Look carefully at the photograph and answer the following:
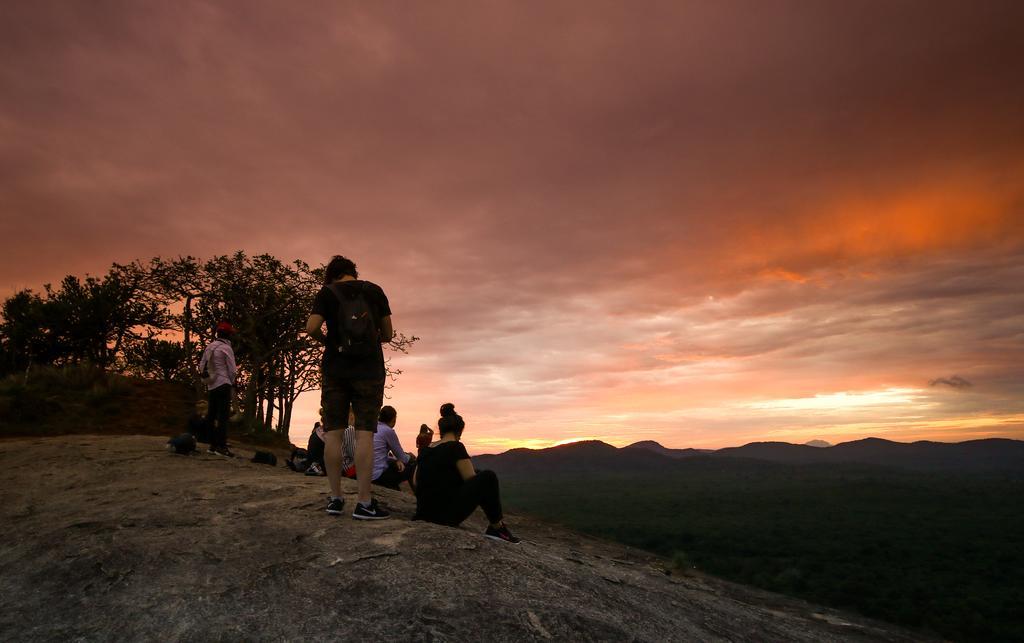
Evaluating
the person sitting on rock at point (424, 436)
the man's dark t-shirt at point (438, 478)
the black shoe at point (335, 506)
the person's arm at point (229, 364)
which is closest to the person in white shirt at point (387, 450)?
the person sitting on rock at point (424, 436)

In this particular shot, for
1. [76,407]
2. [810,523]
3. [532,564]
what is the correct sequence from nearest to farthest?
[532,564] → [76,407] → [810,523]

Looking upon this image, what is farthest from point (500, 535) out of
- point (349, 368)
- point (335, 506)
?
point (349, 368)

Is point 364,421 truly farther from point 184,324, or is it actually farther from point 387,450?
point 184,324

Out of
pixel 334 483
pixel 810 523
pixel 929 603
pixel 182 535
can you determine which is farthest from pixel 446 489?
pixel 810 523

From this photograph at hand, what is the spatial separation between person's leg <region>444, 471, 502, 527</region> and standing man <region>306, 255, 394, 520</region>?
3.46 ft

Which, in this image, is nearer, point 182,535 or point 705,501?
point 182,535

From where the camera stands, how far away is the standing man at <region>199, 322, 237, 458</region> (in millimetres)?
10109

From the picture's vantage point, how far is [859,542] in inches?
2274

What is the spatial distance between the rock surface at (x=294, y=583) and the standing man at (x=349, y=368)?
866 mm

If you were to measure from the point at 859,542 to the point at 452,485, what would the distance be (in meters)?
68.1

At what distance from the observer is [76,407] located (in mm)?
20125

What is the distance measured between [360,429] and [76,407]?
21125 mm

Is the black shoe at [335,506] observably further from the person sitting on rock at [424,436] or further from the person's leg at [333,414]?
the person sitting on rock at [424,436]

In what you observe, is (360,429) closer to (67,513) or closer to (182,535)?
(182,535)
